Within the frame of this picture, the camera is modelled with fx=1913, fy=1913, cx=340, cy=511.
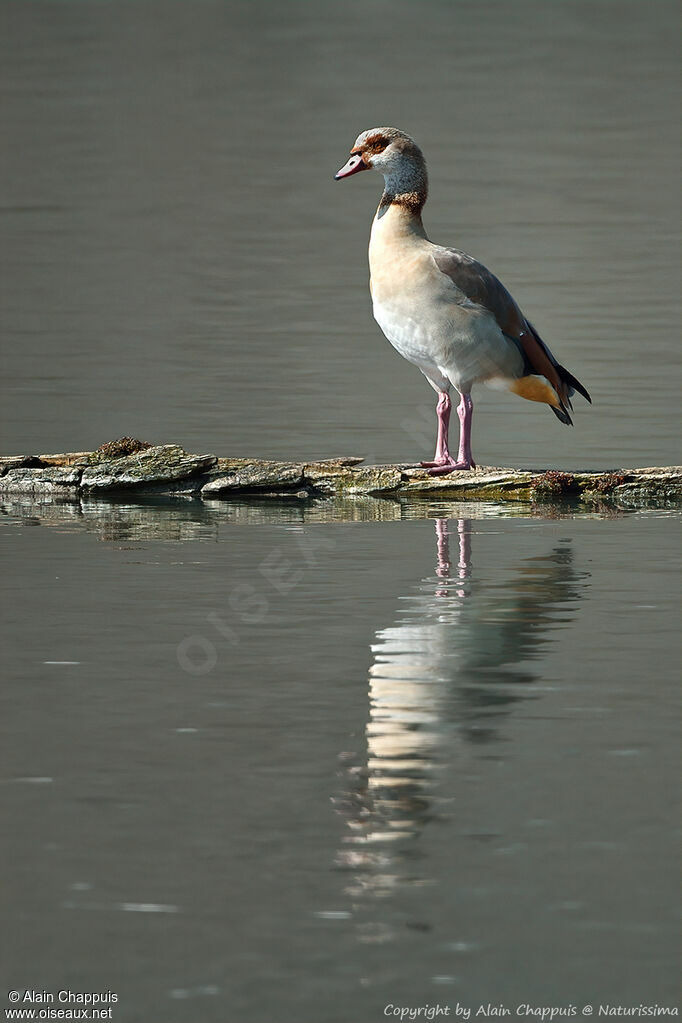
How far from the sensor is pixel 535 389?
15883 millimetres

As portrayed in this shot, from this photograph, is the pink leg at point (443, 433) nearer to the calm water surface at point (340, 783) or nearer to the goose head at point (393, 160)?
the goose head at point (393, 160)

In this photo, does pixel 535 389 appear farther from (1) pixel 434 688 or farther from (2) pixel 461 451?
(1) pixel 434 688

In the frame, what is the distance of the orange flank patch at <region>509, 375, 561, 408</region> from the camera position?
51.7 ft

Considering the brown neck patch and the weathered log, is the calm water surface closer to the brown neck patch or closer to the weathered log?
the weathered log

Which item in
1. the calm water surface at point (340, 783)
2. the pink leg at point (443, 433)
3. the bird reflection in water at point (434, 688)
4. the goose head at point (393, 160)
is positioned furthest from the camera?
the goose head at point (393, 160)

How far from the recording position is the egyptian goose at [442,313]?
1516cm

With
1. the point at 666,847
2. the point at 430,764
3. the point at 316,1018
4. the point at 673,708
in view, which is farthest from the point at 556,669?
the point at 316,1018

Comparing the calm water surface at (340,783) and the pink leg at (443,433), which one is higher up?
the pink leg at (443,433)

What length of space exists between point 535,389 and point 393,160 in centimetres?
225

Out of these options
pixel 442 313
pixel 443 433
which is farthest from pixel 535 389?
pixel 442 313

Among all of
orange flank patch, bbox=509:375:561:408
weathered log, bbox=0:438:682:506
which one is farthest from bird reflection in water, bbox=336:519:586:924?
orange flank patch, bbox=509:375:561:408

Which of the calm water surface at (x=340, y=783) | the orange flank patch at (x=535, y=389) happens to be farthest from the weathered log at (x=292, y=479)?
the calm water surface at (x=340, y=783)

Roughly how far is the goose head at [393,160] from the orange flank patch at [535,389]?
180 cm

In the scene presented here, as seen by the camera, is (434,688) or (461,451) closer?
(434,688)
